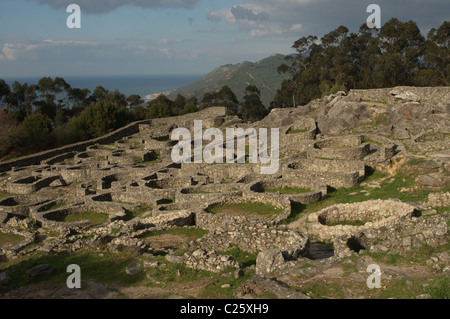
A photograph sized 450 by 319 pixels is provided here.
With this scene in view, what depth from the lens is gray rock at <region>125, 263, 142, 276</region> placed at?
12.5 metres

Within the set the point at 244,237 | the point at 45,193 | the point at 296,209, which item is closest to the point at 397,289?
the point at 244,237

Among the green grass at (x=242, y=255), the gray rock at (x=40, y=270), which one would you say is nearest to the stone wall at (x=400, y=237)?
the green grass at (x=242, y=255)

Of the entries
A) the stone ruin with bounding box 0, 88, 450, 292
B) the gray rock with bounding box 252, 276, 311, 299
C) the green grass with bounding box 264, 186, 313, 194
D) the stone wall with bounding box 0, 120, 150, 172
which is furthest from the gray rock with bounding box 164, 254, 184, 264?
the stone wall with bounding box 0, 120, 150, 172

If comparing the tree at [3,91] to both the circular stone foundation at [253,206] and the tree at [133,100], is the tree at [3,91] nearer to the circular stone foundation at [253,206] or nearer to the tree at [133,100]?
the tree at [133,100]

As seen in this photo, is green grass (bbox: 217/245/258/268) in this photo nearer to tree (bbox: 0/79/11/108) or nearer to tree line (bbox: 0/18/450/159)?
tree line (bbox: 0/18/450/159)

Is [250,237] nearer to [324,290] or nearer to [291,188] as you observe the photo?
[324,290]

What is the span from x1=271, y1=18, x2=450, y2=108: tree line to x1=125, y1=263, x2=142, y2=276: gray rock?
4040 centimetres

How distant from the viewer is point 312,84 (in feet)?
218

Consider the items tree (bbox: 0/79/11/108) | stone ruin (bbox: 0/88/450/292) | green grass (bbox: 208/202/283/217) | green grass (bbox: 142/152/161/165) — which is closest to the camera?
stone ruin (bbox: 0/88/450/292)

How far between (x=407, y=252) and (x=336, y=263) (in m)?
2.25

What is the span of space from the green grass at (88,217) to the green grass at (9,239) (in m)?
2.87

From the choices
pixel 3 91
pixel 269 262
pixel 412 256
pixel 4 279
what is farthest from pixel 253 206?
pixel 3 91

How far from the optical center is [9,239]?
19.8 metres
